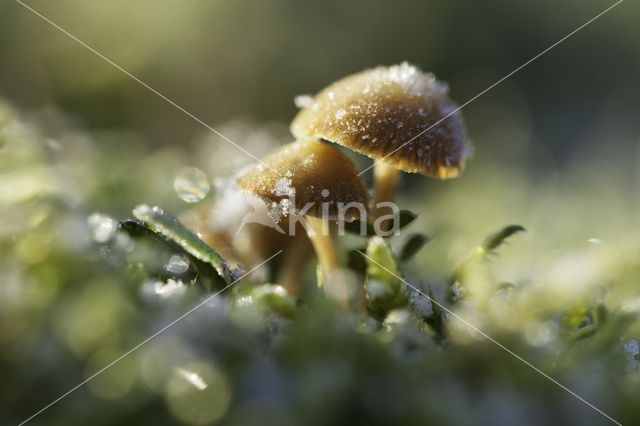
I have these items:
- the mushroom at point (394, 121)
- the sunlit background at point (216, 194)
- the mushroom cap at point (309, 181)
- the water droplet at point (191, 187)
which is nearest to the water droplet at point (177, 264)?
the sunlit background at point (216, 194)

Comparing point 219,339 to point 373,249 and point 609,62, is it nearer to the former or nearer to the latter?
point 373,249

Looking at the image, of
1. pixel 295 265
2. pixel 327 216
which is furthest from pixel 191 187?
pixel 327 216

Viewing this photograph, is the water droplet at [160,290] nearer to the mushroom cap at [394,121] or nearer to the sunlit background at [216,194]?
the sunlit background at [216,194]

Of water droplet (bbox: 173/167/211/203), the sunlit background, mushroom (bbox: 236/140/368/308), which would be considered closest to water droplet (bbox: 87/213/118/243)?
the sunlit background

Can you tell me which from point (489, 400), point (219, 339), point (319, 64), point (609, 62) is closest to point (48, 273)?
point (219, 339)

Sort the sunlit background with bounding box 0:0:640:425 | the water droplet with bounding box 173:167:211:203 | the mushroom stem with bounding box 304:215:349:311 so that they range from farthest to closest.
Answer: the water droplet with bounding box 173:167:211:203 → the mushroom stem with bounding box 304:215:349:311 → the sunlit background with bounding box 0:0:640:425

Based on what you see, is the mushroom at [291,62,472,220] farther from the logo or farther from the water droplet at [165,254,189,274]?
the water droplet at [165,254,189,274]
